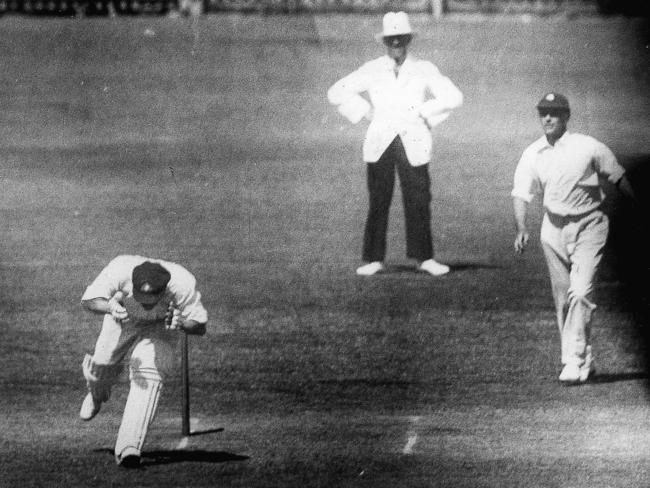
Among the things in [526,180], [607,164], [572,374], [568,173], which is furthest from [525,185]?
[572,374]

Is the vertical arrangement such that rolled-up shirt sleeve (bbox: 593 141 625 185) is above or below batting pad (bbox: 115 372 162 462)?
above

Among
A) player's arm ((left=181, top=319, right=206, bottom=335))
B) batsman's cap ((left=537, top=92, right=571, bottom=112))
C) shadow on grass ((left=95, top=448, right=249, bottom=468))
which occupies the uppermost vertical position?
batsman's cap ((left=537, top=92, right=571, bottom=112))

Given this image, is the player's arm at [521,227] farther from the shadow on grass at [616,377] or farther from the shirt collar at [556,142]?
the shadow on grass at [616,377]

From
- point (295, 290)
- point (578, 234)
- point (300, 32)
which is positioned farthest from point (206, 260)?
point (300, 32)

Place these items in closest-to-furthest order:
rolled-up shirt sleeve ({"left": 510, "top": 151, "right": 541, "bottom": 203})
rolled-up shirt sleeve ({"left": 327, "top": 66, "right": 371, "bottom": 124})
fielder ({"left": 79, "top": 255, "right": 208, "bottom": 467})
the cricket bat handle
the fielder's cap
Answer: fielder ({"left": 79, "top": 255, "right": 208, "bottom": 467})
the cricket bat handle
rolled-up shirt sleeve ({"left": 510, "top": 151, "right": 541, "bottom": 203})
the fielder's cap
rolled-up shirt sleeve ({"left": 327, "top": 66, "right": 371, "bottom": 124})

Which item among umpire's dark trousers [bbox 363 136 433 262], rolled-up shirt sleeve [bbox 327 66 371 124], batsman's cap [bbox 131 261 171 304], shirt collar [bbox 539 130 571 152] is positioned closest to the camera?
batsman's cap [bbox 131 261 171 304]

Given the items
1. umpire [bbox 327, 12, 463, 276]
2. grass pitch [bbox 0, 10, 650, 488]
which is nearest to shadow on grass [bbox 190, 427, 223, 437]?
grass pitch [bbox 0, 10, 650, 488]

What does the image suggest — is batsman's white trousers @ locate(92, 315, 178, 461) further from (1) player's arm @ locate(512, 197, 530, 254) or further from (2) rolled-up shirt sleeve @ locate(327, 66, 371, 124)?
(2) rolled-up shirt sleeve @ locate(327, 66, 371, 124)
